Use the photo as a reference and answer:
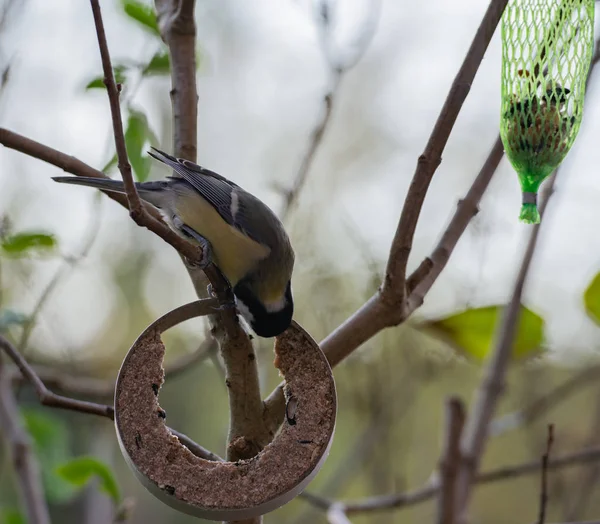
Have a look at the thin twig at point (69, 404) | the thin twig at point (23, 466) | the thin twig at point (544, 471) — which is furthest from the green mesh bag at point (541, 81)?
the thin twig at point (23, 466)

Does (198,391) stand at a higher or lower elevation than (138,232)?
lower

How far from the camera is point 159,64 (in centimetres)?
184

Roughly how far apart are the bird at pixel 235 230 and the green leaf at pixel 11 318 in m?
0.37

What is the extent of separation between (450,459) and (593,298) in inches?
26.6

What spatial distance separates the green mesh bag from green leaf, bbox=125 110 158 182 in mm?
773

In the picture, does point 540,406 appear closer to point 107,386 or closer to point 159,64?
point 107,386

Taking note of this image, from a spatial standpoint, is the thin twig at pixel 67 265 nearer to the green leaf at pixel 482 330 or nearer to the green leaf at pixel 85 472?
the green leaf at pixel 85 472

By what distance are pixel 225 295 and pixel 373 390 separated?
173 centimetres

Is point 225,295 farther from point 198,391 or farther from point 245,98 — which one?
point 245,98

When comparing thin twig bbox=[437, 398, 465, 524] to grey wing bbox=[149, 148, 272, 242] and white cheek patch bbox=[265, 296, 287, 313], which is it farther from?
grey wing bbox=[149, 148, 272, 242]

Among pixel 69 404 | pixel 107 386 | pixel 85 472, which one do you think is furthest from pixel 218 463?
pixel 107 386

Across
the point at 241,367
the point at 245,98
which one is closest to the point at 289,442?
the point at 241,367

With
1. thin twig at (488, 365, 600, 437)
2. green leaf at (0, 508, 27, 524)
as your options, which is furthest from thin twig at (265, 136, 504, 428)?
green leaf at (0, 508, 27, 524)

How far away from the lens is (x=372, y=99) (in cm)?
604
